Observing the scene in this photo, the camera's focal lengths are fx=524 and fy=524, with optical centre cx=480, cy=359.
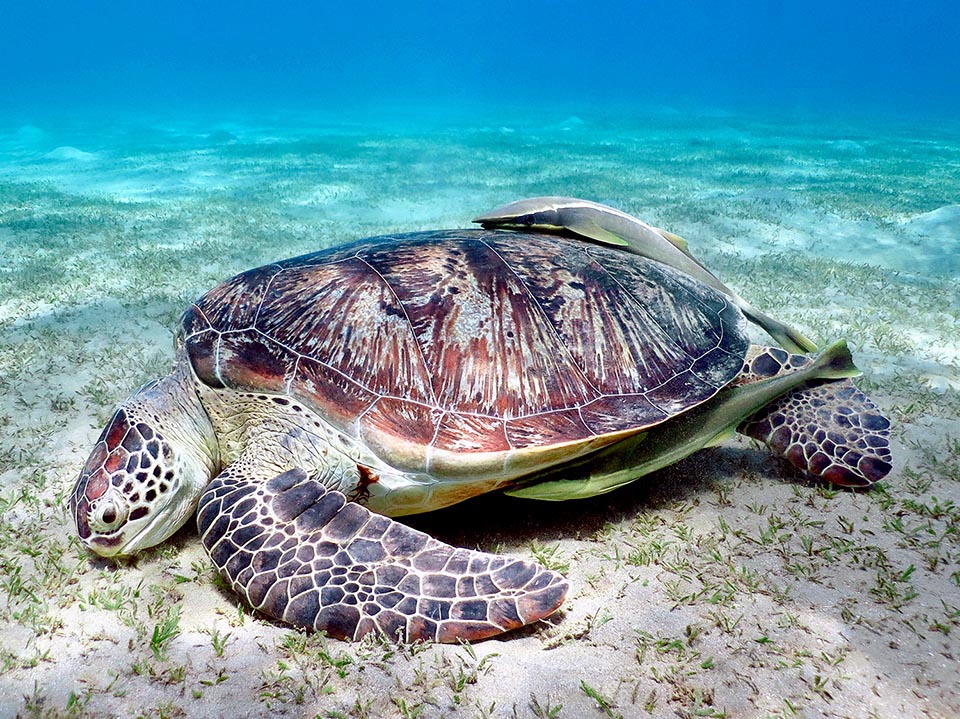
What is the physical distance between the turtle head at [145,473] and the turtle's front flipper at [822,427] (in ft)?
9.72

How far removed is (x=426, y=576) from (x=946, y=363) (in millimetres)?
4761

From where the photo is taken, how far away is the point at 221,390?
2.57m

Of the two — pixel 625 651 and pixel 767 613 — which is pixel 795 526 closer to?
pixel 767 613

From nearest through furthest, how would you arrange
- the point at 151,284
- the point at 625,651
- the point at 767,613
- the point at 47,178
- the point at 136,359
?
the point at 625,651 → the point at 767,613 → the point at 136,359 → the point at 151,284 → the point at 47,178

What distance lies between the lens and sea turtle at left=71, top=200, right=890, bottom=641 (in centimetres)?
201

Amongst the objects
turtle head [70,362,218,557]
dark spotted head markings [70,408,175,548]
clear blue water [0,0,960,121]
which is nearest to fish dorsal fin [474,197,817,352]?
turtle head [70,362,218,557]

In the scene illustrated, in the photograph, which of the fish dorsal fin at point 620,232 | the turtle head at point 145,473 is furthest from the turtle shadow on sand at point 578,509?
the turtle head at point 145,473

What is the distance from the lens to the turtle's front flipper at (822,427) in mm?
2711

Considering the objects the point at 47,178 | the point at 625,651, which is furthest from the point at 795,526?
the point at 47,178

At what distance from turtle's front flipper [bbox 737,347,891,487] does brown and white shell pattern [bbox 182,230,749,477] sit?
333mm

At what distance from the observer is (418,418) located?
2.37 m

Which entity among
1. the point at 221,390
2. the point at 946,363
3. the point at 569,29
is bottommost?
the point at 946,363

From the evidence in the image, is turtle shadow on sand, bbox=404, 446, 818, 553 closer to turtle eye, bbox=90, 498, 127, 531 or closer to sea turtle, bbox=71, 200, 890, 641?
sea turtle, bbox=71, 200, 890, 641

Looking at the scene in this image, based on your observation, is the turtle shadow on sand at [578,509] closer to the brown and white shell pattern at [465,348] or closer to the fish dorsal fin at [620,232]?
the brown and white shell pattern at [465,348]
